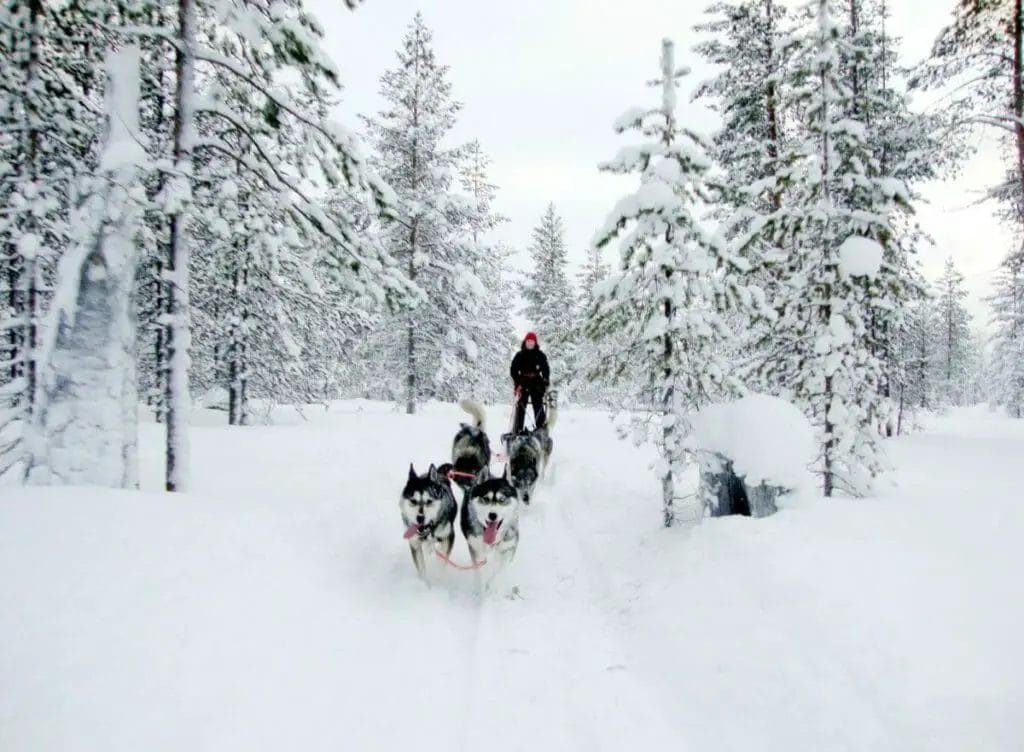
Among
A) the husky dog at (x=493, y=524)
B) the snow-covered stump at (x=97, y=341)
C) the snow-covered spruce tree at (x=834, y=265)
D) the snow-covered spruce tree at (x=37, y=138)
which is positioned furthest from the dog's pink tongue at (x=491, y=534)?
the snow-covered spruce tree at (x=37, y=138)

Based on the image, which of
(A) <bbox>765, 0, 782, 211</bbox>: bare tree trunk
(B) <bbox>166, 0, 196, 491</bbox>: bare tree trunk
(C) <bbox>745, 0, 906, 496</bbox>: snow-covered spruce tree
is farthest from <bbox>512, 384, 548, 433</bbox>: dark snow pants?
(A) <bbox>765, 0, 782, 211</bbox>: bare tree trunk

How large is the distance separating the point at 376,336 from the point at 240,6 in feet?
53.8

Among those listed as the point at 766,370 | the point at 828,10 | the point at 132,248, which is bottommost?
the point at 766,370

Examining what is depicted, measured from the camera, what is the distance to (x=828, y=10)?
742 cm

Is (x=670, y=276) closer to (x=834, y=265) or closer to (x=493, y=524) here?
(x=834, y=265)

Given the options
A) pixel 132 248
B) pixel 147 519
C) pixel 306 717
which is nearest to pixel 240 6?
pixel 132 248

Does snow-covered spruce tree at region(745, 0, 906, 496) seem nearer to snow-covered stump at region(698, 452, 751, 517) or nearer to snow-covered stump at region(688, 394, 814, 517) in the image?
snow-covered stump at region(688, 394, 814, 517)

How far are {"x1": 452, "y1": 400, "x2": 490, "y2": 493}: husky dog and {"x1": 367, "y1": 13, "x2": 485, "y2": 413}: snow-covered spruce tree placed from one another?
11785mm

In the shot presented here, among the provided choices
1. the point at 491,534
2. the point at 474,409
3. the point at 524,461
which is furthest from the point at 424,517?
the point at 474,409

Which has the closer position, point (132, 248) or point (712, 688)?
point (712, 688)

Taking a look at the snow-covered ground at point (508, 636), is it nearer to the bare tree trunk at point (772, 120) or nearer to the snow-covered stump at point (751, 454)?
the snow-covered stump at point (751, 454)

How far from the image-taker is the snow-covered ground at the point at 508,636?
2875 mm

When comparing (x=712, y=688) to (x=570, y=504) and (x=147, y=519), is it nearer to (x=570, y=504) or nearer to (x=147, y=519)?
(x=147, y=519)

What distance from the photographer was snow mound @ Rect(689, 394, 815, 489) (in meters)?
6.30
